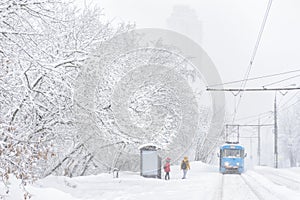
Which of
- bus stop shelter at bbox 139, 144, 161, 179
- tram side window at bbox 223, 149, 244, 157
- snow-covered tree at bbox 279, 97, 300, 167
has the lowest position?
bus stop shelter at bbox 139, 144, 161, 179

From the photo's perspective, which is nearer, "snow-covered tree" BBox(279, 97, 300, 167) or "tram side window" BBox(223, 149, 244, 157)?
"tram side window" BBox(223, 149, 244, 157)

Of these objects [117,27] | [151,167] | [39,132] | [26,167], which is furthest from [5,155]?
[151,167]

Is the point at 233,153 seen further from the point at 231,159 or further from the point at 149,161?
the point at 149,161

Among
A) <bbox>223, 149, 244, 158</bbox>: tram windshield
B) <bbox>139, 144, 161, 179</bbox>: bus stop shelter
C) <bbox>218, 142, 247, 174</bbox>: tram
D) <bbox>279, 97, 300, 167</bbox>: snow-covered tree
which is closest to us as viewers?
<bbox>139, 144, 161, 179</bbox>: bus stop shelter

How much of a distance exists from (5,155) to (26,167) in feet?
3.30

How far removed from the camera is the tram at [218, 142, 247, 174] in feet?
128

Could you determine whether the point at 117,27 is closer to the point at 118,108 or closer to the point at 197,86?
the point at 118,108

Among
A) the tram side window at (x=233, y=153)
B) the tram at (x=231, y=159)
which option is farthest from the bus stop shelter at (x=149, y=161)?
the tram side window at (x=233, y=153)

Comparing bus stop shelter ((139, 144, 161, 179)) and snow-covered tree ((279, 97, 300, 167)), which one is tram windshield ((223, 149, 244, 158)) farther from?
snow-covered tree ((279, 97, 300, 167))

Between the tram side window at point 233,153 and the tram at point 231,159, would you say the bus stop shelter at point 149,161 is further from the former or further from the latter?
the tram side window at point 233,153

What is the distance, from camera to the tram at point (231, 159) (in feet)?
128

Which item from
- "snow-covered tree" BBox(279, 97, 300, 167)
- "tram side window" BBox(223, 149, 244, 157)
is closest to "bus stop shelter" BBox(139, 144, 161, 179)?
"tram side window" BBox(223, 149, 244, 157)

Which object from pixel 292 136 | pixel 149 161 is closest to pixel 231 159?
pixel 149 161

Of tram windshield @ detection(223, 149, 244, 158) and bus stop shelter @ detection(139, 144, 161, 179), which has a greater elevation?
tram windshield @ detection(223, 149, 244, 158)
